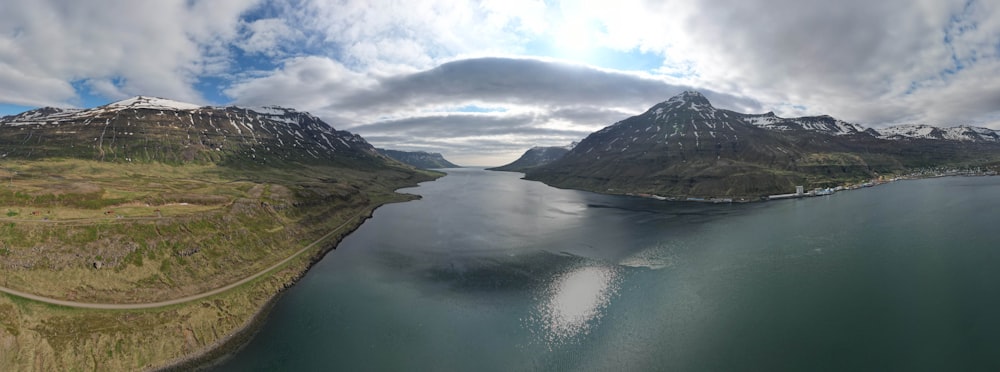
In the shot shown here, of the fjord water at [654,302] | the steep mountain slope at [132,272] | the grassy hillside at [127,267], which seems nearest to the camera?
the fjord water at [654,302]

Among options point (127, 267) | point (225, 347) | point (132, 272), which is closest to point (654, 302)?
point (225, 347)

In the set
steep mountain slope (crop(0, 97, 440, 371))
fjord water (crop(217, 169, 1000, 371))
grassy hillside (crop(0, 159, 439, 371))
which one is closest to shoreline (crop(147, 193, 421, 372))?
steep mountain slope (crop(0, 97, 440, 371))

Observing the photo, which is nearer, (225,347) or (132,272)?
(225,347)

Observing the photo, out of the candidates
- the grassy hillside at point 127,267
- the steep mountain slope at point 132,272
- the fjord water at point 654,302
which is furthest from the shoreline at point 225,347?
the fjord water at point 654,302

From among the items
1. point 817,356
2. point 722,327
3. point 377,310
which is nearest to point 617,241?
point 722,327

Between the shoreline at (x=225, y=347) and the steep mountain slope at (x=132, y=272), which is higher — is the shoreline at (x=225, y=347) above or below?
below

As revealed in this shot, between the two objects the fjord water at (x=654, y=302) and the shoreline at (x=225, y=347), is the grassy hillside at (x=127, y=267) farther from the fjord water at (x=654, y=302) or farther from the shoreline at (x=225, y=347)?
the fjord water at (x=654, y=302)

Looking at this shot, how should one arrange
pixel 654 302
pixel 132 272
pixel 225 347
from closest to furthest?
pixel 225 347, pixel 132 272, pixel 654 302

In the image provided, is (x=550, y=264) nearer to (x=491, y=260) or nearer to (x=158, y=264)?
(x=491, y=260)

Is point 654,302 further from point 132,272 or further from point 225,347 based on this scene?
point 132,272
